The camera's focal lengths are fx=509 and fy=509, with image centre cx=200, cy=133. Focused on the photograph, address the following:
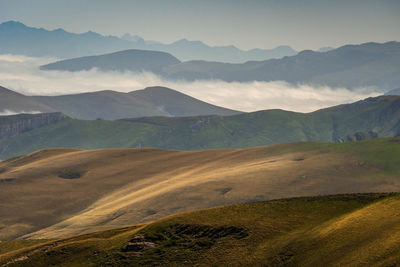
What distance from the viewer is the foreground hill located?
5906 centimetres

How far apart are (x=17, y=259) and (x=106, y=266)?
61.3 feet

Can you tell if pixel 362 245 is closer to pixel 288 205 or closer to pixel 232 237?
pixel 232 237

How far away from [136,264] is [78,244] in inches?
573

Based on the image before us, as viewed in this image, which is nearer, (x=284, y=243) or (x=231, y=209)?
(x=284, y=243)

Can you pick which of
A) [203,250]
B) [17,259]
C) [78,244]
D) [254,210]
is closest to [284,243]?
[203,250]

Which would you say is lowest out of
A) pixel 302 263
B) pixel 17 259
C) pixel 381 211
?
pixel 17 259

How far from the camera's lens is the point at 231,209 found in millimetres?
89625

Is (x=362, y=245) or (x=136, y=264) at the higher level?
(x=362, y=245)

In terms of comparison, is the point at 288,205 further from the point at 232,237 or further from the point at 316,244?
the point at 316,244

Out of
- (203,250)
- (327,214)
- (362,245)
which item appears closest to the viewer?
(362,245)

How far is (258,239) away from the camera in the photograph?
7225 centimetres

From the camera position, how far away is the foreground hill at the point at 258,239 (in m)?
Result: 59.1

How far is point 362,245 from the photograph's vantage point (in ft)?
189

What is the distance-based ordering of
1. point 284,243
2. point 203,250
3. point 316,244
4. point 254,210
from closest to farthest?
point 316,244 → point 284,243 → point 203,250 → point 254,210
